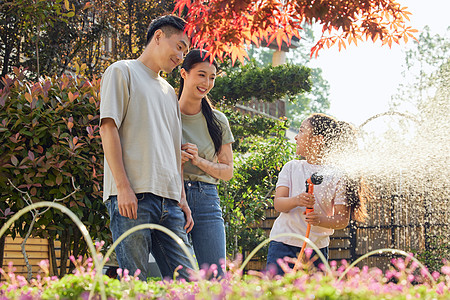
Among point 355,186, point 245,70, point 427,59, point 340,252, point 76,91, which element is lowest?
point 340,252

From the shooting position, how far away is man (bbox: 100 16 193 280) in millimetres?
2488

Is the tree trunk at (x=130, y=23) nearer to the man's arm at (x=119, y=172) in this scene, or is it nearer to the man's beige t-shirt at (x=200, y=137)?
the man's beige t-shirt at (x=200, y=137)

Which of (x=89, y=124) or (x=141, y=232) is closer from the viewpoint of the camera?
(x=141, y=232)

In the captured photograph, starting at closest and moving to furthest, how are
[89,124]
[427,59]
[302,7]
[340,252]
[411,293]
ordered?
[411,293] → [302,7] → [89,124] → [340,252] → [427,59]

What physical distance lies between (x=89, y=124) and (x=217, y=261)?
55.6 inches

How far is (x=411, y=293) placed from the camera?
159 centimetres

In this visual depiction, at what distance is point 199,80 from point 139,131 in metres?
0.65

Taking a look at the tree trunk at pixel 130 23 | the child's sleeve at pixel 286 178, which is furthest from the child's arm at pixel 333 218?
the tree trunk at pixel 130 23

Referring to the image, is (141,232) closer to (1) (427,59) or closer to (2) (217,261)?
(2) (217,261)

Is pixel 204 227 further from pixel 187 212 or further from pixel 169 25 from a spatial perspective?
pixel 169 25

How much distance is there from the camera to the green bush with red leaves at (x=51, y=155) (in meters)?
3.63

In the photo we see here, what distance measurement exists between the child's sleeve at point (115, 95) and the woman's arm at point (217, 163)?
50 cm

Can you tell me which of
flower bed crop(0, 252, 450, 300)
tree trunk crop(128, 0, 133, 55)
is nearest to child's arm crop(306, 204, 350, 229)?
flower bed crop(0, 252, 450, 300)

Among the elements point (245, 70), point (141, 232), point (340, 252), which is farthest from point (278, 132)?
point (141, 232)
